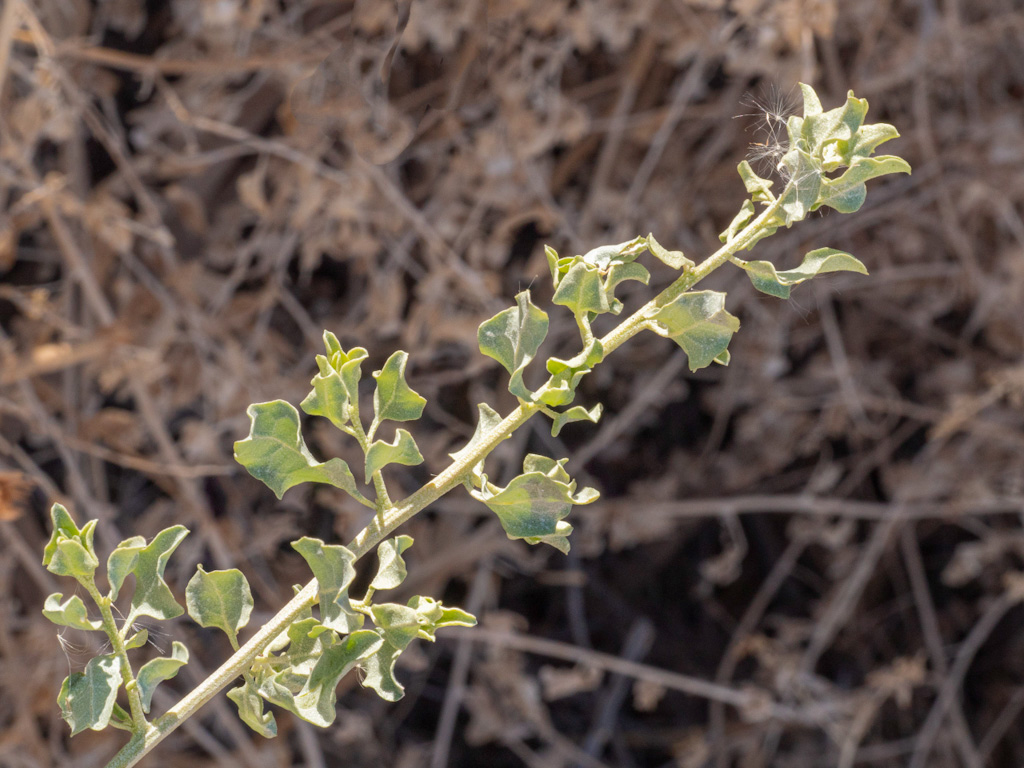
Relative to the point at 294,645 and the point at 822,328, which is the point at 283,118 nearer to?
the point at 822,328

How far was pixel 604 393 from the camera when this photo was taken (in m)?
2.00

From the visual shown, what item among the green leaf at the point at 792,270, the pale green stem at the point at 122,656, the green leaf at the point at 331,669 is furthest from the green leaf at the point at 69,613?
the green leaf at the point at 792,270

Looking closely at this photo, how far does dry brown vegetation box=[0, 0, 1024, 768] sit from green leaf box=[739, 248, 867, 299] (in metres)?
1.06

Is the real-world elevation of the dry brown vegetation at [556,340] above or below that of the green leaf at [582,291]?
below

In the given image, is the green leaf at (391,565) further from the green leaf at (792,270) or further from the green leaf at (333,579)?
the green leaf at (792,270)

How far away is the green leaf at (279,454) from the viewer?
457mm

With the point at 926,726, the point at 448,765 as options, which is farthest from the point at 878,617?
the point at 448,765

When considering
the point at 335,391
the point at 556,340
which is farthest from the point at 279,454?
the point at 556,340

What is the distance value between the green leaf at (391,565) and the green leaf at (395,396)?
66mm

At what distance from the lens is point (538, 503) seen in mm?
456

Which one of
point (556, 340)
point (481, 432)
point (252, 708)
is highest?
point (481, 432)

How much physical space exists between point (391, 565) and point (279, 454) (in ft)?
0.26

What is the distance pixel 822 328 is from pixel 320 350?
1047 mm

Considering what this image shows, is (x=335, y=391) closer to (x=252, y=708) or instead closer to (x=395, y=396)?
(x=395, y=396)
